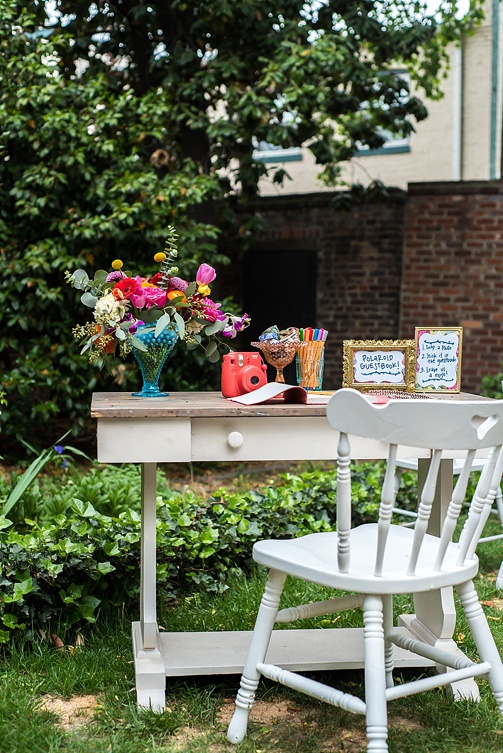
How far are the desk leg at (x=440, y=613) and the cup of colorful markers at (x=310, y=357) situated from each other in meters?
0.51

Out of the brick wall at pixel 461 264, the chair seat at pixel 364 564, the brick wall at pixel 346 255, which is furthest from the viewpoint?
the brick wall at pixel 346 255

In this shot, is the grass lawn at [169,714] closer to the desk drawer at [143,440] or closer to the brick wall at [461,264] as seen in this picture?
the desk drawer at [143,440]

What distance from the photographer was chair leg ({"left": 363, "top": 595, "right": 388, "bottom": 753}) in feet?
6.50

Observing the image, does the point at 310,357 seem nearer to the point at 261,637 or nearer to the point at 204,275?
the point at 204,275

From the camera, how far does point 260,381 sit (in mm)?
2820

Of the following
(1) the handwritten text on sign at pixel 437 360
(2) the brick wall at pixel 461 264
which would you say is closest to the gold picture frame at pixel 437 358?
(1) the handwritten text on sign at pixel 437 360

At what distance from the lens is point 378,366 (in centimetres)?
279

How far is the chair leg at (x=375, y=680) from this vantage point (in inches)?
78.0

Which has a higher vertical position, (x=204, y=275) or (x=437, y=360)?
(x=204, y=275)

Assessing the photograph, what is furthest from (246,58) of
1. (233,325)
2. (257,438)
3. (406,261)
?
(257,438)

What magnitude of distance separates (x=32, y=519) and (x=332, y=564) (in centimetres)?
178

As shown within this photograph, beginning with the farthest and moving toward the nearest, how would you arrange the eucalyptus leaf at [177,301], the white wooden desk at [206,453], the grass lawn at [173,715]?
1. the eucalyptus leaf at [177,301]
2. the white wooden desk at [206,453]
3. the grass lawn at [173,715]

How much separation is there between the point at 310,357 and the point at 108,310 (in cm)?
66

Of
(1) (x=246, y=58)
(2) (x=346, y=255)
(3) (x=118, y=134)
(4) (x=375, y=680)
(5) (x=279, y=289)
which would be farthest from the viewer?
(5) (x=279, y=289)
